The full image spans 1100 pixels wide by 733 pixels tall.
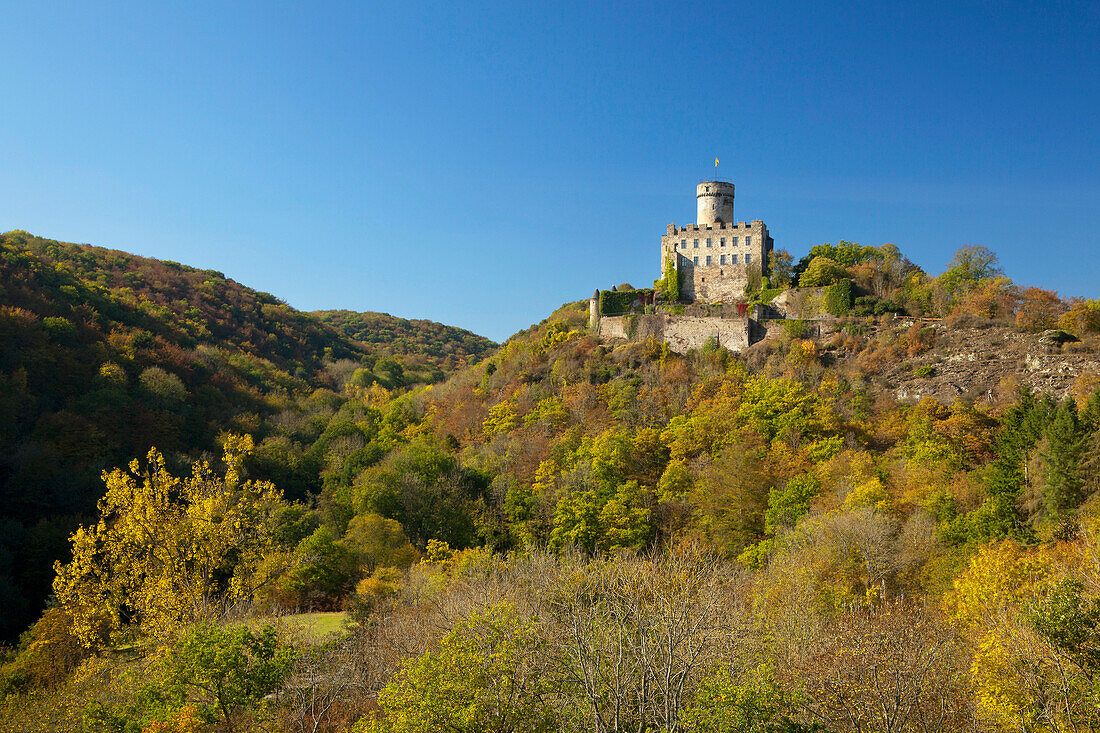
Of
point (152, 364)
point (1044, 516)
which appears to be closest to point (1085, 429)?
point (1044, 516)

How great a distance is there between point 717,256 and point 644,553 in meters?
23.7

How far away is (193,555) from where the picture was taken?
19.1 meters

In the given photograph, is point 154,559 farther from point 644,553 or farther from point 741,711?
point 644,553

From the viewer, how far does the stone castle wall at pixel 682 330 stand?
1673 inches

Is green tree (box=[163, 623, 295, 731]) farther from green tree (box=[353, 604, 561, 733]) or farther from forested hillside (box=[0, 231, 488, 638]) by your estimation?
forested hillside (box=[0, 231, 488, 638])

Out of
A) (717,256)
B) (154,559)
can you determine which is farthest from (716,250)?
(154,559)

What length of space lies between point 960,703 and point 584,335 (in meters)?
35.6

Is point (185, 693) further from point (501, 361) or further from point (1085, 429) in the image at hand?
point (501, 361)

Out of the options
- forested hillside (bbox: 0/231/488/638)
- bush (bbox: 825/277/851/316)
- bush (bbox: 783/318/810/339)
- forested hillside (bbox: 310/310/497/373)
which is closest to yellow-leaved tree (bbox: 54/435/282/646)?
forested hillside (bbox: 0/231/488/638)

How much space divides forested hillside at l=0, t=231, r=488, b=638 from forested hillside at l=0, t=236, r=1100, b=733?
4.60m

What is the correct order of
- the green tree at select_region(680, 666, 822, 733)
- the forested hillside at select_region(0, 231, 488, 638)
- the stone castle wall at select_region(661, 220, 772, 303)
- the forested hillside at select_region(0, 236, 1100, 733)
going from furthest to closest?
the stone castle wall at select_region(661, 220, 772, 303) → the forested hillside at select_region(0, 231, 488, 638) → the forested hillside at select_region(0, 236, 1100, 733) → the green tree at select_region(680, 666, 822, 733)

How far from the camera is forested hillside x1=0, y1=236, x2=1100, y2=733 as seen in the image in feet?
45.2

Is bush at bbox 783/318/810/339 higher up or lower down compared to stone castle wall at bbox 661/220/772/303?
lower down

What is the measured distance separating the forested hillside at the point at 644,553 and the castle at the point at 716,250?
3.94 meters
